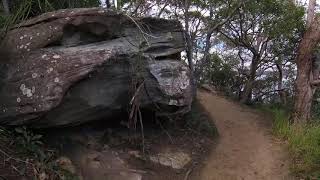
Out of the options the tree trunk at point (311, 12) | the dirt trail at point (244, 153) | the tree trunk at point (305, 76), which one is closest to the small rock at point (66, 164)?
the dirt trail at point (244, 153)

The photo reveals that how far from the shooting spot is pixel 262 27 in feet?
38.3

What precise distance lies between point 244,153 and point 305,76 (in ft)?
8.18

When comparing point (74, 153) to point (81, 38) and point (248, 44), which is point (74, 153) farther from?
point (248, 44)

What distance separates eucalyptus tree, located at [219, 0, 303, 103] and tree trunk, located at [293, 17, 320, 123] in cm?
131

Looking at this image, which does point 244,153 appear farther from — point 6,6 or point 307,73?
point 6,6

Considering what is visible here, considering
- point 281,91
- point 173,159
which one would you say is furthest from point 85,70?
point 281,91

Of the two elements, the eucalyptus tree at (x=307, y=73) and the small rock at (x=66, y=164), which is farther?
the eucalyptus tree at (x=307, y=73)

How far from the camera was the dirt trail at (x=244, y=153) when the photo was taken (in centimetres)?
733

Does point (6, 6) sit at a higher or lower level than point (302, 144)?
higher

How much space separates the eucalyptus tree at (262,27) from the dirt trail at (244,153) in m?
Answer: 2.30

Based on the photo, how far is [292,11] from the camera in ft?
35.6

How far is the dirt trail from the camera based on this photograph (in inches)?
289

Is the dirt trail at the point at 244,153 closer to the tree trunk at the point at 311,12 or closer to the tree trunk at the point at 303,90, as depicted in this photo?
the tree trunk at the point at 303,90

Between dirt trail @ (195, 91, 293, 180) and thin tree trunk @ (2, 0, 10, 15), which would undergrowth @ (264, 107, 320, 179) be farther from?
thin tree trunk @ (2, 0, 10, 15)
